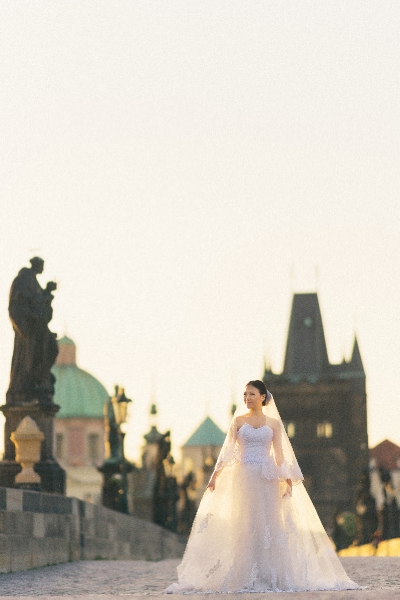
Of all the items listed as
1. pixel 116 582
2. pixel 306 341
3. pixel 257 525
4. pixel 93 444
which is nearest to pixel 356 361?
pixel 306 341

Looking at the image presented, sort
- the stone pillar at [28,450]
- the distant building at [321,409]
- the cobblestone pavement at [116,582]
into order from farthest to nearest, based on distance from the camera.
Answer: the distant building at [321,409]
the stone pillar at [28,450]
the cobblestone pavement at [116,582]

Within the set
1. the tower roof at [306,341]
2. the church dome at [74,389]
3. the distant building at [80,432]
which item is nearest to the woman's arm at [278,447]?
the distant building at [80,432]

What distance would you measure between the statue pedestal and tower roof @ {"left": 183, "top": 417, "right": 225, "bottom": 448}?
153 metres

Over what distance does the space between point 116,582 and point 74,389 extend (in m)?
114

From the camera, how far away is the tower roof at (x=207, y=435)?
17575 cm

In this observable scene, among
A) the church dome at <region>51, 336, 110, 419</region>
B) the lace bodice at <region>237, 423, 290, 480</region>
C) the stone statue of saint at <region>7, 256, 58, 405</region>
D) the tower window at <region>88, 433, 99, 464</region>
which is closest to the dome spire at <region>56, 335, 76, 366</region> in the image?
the church dome at <region>51, 336, 110, 419</region>

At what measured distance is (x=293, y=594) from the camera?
10508 millimetres

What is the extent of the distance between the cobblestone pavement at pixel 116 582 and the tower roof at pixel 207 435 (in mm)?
154700

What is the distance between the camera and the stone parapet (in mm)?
16616

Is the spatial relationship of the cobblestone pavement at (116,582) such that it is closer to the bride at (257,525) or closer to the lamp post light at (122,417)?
the bride at (257,525)

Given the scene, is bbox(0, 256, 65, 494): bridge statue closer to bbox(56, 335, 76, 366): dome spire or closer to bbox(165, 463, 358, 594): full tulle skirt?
bbox(165, 463, 358, 594): full tulle skirt

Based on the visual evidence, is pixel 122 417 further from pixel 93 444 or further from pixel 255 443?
pixel 93 444

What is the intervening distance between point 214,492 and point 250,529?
0.57 metres

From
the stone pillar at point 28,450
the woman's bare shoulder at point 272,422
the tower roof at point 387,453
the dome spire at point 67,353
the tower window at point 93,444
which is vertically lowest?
the woman's bare shoulder at point 272,422
